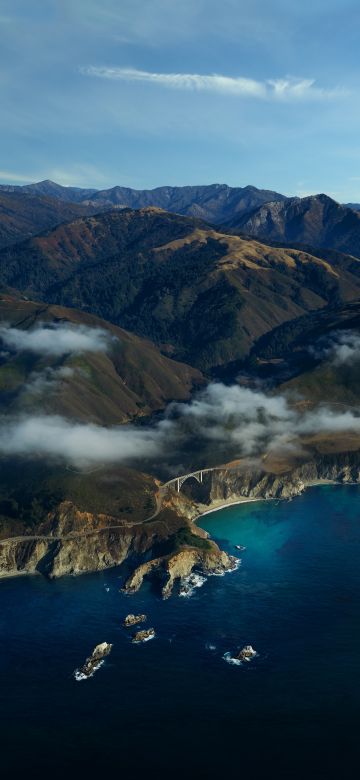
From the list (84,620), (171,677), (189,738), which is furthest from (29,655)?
(189,738)

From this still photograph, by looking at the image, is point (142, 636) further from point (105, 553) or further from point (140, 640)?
point (105, 553)

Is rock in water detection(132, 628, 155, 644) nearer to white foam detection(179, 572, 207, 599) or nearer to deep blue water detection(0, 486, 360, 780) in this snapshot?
deep blue water detection(0, 486, 360, 780)

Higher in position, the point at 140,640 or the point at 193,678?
the point at 193,678

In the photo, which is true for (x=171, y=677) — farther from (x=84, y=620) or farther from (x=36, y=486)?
(x=36, y=486)

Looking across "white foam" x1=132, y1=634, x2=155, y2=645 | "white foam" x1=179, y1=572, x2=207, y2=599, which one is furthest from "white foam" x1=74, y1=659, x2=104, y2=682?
"white foam" x1=179, y1=572, x2=207, y2=599

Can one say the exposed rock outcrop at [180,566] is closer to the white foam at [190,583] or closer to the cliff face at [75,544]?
the white foam at [190,583]

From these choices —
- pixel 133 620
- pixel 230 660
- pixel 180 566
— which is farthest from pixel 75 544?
pixel 230 660

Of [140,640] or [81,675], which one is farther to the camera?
[140,640]
